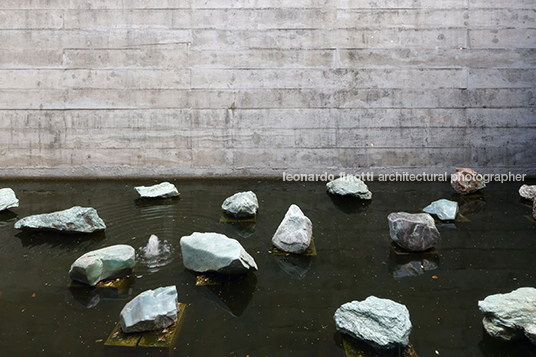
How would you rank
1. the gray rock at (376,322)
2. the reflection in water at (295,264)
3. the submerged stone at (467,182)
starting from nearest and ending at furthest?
1. the gray rock at (376,322)
2. the reflection in water at (295,264)
3. the submerged stone at (467,182)

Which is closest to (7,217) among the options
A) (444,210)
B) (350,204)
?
(350,204)

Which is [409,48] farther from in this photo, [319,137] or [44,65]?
[44,65]

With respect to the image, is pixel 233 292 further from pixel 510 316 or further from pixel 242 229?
pixel 510 316

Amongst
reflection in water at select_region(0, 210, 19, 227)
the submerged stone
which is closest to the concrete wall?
the submerged stone

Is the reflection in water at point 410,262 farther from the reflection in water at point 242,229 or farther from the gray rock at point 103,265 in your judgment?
the gray rock at point 103,265

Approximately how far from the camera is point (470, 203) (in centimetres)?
349

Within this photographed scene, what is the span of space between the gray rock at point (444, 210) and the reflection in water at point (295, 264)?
138cm

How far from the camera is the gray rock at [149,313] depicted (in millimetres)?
1576

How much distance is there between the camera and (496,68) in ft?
14.1

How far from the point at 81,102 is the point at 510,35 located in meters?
5.20

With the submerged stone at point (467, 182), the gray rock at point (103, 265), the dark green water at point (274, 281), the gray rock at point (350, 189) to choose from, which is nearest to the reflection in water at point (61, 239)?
the dark green water at point (274, 281)

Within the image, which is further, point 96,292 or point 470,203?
point 470,203

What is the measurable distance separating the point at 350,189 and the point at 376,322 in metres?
2.11

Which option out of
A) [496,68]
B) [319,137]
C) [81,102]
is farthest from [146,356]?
[496,68]
